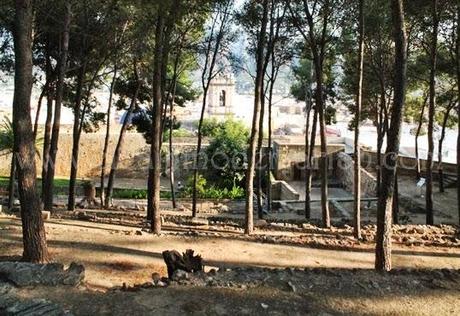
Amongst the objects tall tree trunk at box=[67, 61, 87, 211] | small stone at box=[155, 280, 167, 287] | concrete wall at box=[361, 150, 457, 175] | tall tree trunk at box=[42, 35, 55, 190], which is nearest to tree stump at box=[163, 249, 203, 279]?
small stone at box=[155, 280, 167, 287]

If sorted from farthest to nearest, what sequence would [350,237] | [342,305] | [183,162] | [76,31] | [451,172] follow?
[183,162] < [451,172] < [76,31] < [350,237] < [342,305]

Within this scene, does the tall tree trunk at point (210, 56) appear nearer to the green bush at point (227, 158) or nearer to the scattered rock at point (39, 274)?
the green bush at point (227, 158)

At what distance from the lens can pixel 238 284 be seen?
6.60 metres

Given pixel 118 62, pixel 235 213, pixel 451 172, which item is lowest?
pixel 235 213

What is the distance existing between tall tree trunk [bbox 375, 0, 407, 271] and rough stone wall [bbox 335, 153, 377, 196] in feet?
52.8

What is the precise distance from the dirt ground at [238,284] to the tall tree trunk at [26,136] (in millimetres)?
913

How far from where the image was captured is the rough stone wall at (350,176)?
24539mm

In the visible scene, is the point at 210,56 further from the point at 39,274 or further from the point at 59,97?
the point at 39,274

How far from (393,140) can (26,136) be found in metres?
5.26

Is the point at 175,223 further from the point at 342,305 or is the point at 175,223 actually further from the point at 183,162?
the point at 183,162

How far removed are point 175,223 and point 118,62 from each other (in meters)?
Result: 6.62

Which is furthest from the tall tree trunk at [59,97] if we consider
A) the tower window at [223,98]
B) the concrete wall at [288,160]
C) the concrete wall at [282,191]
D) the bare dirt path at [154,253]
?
the tower window at [223,98]

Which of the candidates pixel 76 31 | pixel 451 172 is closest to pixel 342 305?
pixel 76 31

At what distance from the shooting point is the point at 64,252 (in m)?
8.97
